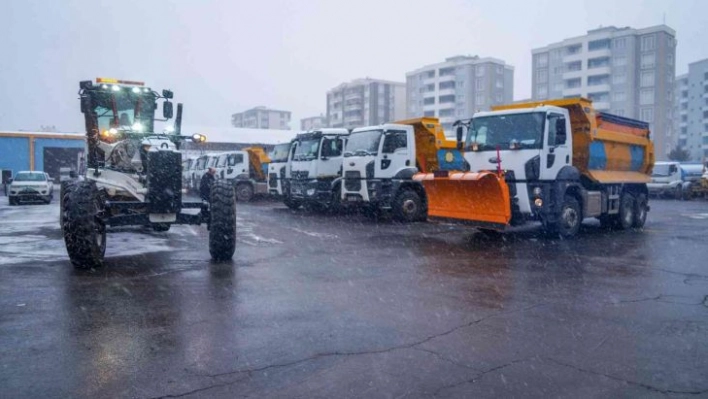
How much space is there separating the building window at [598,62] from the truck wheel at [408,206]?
6699cm

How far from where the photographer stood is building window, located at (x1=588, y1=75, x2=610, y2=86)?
74062 millimetres

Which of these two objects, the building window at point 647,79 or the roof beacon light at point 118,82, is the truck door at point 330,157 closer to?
the roof beacon light at point 118,82

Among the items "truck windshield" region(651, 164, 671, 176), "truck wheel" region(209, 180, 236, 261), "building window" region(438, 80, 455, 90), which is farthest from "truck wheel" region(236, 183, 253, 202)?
"building window" region(438, 80, 455, 90)

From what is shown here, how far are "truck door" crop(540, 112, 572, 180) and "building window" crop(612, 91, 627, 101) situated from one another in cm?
6803

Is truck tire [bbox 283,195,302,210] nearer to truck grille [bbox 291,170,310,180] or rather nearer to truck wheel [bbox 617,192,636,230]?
truck grille [bbox 291,170,310,180]

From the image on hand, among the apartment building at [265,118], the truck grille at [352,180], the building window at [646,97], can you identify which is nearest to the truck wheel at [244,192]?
the truck grille at [352,180]

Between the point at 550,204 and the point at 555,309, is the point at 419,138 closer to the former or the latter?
the point at 550,204

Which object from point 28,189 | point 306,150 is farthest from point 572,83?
point 28,189

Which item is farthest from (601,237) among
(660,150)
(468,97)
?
(468,97)

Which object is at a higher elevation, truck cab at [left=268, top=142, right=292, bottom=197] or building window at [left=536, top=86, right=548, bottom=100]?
building window at [left=536, top=86, right=548, bottom=100]

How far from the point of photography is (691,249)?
11.1 metres

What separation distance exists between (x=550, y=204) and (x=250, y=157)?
60.0 feet

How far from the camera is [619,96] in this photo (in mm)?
73125

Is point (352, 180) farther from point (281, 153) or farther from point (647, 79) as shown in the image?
point (647, 79)
